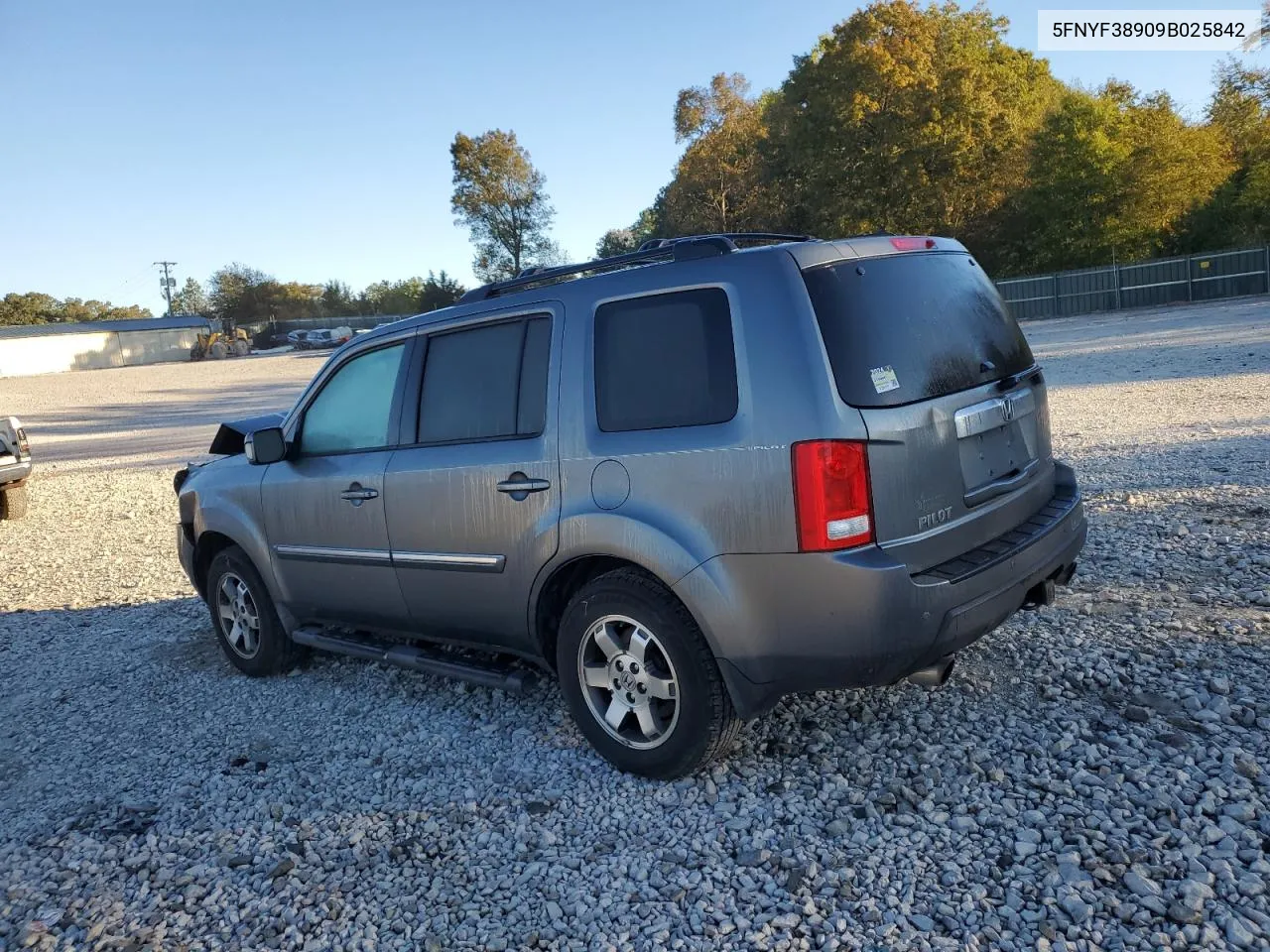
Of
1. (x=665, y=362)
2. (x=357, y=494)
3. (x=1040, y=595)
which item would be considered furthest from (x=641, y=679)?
(x=357, y=494)

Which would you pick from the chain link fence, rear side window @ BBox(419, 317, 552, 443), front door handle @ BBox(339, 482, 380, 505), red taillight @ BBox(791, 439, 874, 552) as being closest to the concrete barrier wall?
the chain link fence

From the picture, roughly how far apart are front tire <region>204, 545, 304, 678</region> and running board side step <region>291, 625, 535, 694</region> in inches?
7.9

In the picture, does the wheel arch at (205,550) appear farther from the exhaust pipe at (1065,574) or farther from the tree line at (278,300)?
the tree line at (278,300)

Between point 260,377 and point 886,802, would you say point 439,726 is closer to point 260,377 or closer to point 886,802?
point 886,802

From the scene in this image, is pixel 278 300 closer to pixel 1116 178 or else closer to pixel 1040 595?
pixel 1116 178

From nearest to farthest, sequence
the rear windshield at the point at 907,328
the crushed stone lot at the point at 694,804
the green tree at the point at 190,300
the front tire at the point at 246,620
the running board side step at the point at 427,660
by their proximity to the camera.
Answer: the crushed stone lot at the point at 694,804, the rear windshield at the point at 907,328, the running board side step at the point at 427,660, the front tire at the point at 246,620, the green tree at the point at 190,300

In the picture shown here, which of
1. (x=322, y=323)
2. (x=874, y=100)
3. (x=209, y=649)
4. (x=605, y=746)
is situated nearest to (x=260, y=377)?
(x=874, y=100)

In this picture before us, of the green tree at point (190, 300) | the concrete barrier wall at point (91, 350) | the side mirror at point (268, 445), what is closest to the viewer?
the side mirror at point (268, 445)

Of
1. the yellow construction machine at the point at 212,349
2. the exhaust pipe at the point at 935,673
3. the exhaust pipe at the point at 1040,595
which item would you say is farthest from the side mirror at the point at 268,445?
the yellow construction machine at the point at 212,349

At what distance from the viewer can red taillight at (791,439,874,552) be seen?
2930mm

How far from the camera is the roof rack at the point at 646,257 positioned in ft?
11.1

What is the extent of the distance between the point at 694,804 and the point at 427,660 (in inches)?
58.9

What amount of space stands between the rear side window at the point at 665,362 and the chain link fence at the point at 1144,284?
1153 inches

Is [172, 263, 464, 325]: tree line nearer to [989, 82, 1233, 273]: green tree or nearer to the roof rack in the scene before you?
[989, 82, 1233, 273]: green tree
